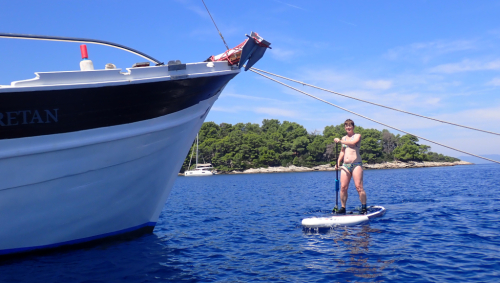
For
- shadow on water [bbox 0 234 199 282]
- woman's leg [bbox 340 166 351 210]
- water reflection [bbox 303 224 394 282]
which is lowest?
shadow on water [bbox 0 234 199 282]

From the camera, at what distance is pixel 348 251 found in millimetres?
5816

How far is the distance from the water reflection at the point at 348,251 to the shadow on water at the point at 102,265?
2.12 m

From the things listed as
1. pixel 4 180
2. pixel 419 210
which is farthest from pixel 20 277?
pixel 419 210

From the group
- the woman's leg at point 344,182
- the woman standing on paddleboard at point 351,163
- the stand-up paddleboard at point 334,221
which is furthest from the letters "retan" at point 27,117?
the woman's leg at point 344,182

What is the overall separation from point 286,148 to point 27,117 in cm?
9206

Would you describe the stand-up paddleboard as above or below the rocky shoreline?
above

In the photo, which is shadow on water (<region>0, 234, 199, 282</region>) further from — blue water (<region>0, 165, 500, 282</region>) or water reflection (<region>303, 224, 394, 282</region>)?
water reflection (<region>303, 224, 394, 282</region>)

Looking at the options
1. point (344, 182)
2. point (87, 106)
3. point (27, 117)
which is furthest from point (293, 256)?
point (27, 117)

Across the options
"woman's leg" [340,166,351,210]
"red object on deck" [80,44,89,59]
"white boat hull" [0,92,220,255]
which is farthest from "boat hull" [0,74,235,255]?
"woman's leg" [340,166,351,210]

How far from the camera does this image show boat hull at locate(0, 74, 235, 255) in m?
5.38

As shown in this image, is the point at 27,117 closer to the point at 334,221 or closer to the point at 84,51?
the point at 84,51

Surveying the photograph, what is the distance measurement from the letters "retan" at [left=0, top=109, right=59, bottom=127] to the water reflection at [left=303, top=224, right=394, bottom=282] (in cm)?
467

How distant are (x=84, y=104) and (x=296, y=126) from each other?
10394cm

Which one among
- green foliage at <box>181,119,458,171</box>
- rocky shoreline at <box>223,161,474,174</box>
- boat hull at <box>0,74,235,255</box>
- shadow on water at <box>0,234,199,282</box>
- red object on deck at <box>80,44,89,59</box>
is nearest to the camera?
shadow on water at <box>0,234,199,282</box>
